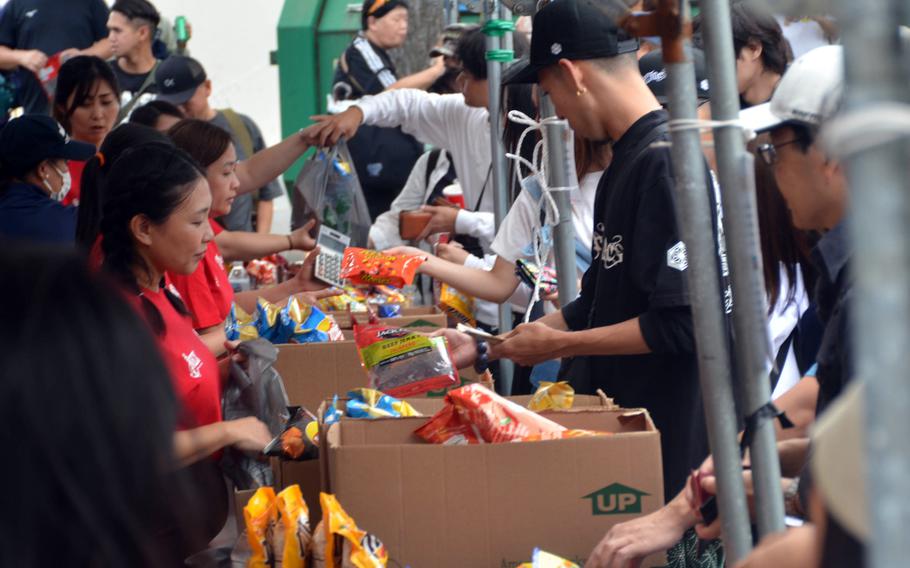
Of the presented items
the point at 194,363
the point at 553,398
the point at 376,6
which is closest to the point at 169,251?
the point at 194,363

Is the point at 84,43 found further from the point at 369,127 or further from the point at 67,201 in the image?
the point at 67,201

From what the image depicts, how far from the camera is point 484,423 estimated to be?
7.52 feet

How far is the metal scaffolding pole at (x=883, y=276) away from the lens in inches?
26.9

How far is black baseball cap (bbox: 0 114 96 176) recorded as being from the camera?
3838 mm

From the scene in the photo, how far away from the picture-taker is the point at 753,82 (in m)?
4.07

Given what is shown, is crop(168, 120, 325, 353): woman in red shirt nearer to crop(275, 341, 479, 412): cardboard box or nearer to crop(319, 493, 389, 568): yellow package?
crop(275, 341, 479, 412): cardboard box

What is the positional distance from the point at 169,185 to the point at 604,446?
4.76 ft

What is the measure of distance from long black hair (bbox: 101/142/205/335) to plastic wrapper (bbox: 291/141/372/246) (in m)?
1.57

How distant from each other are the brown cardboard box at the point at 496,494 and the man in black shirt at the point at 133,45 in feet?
15.8

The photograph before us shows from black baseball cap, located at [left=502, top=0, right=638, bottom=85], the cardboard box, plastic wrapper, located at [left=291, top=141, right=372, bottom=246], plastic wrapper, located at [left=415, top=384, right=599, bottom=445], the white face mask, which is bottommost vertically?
the cardboard box

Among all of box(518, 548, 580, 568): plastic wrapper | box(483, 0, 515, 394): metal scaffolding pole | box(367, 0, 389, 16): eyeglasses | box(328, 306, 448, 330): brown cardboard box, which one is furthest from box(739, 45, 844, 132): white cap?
box(367, 0, 389, 16): eyeglasses

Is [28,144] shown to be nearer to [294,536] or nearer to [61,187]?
[61,187]

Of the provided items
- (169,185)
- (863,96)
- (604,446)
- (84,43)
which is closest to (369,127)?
(84,43)

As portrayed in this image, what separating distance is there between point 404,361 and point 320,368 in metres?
0.77
